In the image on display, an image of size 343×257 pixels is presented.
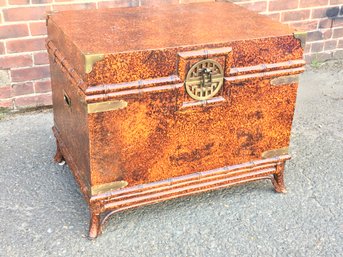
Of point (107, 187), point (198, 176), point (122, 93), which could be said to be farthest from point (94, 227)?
point (122, 93)

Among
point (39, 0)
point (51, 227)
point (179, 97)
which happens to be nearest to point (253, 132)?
point (179, 97)

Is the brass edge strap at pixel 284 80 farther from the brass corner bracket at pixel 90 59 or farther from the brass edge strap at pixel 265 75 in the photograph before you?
the brass corner bracket at pixel 90 59

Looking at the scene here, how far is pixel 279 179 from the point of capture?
2.27 m

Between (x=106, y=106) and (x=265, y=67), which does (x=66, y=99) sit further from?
(x=265, y=67)

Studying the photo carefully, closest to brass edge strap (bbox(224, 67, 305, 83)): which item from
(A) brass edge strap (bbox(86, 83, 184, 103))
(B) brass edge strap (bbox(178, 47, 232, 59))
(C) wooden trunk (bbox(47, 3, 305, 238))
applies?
(C) wooden trunk (bbox(47, 3, 305, 238))

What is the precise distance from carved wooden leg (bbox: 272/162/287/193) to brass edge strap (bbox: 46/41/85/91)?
959 mm

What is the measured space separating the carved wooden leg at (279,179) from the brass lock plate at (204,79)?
0.53 meters

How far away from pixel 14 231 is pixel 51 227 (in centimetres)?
15

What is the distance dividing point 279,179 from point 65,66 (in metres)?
1.07

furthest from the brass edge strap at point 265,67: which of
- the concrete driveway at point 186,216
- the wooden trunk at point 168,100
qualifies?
the concrete driveway at point 186,216

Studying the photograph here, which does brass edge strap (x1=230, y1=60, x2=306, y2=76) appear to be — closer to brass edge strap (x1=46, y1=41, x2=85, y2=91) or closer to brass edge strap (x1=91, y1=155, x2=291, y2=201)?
brass edge strap (x1=91, y1=155, x2=291, y2=201)

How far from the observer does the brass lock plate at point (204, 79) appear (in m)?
1.85

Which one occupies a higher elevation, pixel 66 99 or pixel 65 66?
pixel 65 66

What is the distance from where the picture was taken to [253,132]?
2.08 meters
